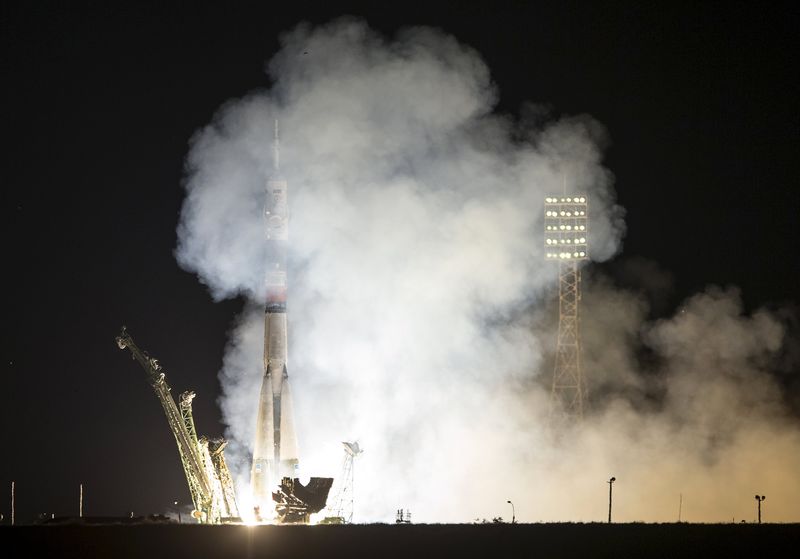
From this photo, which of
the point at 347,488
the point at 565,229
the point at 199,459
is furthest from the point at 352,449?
the point at 565,229

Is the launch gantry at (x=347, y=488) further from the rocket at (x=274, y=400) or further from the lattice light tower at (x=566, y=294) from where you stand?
the lattice light tower at (x=566, y=294)

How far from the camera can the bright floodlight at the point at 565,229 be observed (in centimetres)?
7394

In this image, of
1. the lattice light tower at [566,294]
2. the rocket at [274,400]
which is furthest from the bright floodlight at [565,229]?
the rocket at [274,400]

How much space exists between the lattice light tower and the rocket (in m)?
12.5

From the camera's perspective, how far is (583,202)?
75.0 m

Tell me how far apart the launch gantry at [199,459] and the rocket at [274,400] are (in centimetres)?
146

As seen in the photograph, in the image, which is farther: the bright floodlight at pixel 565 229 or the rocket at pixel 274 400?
the bright floodlight at pixel 565 229

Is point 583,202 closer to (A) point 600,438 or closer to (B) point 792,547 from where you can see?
(A) point 600,438

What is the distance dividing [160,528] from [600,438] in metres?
25.4

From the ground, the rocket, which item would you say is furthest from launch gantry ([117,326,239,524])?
the ground

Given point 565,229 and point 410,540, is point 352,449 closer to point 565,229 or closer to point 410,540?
point 410,540

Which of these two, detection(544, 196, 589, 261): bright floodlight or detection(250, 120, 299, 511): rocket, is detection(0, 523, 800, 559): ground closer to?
detection(250, 120, 299, 511): rocket

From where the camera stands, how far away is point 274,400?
67.8m

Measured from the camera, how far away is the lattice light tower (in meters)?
73.6
